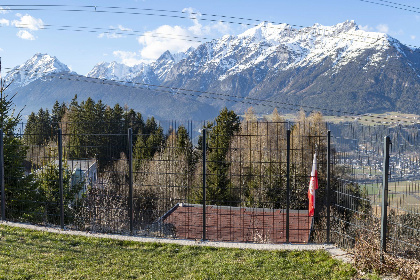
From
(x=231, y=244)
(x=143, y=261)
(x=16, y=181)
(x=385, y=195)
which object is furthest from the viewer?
(x=16, y=181)

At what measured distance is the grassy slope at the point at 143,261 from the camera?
7082 millimetres

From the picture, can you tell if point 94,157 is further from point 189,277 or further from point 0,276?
point 189,277

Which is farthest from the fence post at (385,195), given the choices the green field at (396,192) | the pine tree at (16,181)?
the pine tree at (16,181)

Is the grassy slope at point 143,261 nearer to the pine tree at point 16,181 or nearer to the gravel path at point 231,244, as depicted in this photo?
the gravel path at point 231,244

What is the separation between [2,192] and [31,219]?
174 centimetres

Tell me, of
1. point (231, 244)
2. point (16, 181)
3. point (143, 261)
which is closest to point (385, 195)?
point (231, 244)

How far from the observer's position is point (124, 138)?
10352mm

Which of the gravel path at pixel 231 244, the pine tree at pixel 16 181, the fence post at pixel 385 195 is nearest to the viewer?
the fence post at pixel 385 195

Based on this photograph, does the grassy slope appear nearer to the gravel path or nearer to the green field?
the gravel path

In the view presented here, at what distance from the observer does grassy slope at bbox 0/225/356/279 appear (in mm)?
7082

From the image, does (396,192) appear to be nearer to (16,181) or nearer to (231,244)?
(231,244)

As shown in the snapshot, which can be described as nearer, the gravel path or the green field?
the green field

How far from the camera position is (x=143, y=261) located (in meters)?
7.81

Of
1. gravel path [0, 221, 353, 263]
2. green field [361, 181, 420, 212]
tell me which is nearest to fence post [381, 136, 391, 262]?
green field [361, 181, 420, 212]
